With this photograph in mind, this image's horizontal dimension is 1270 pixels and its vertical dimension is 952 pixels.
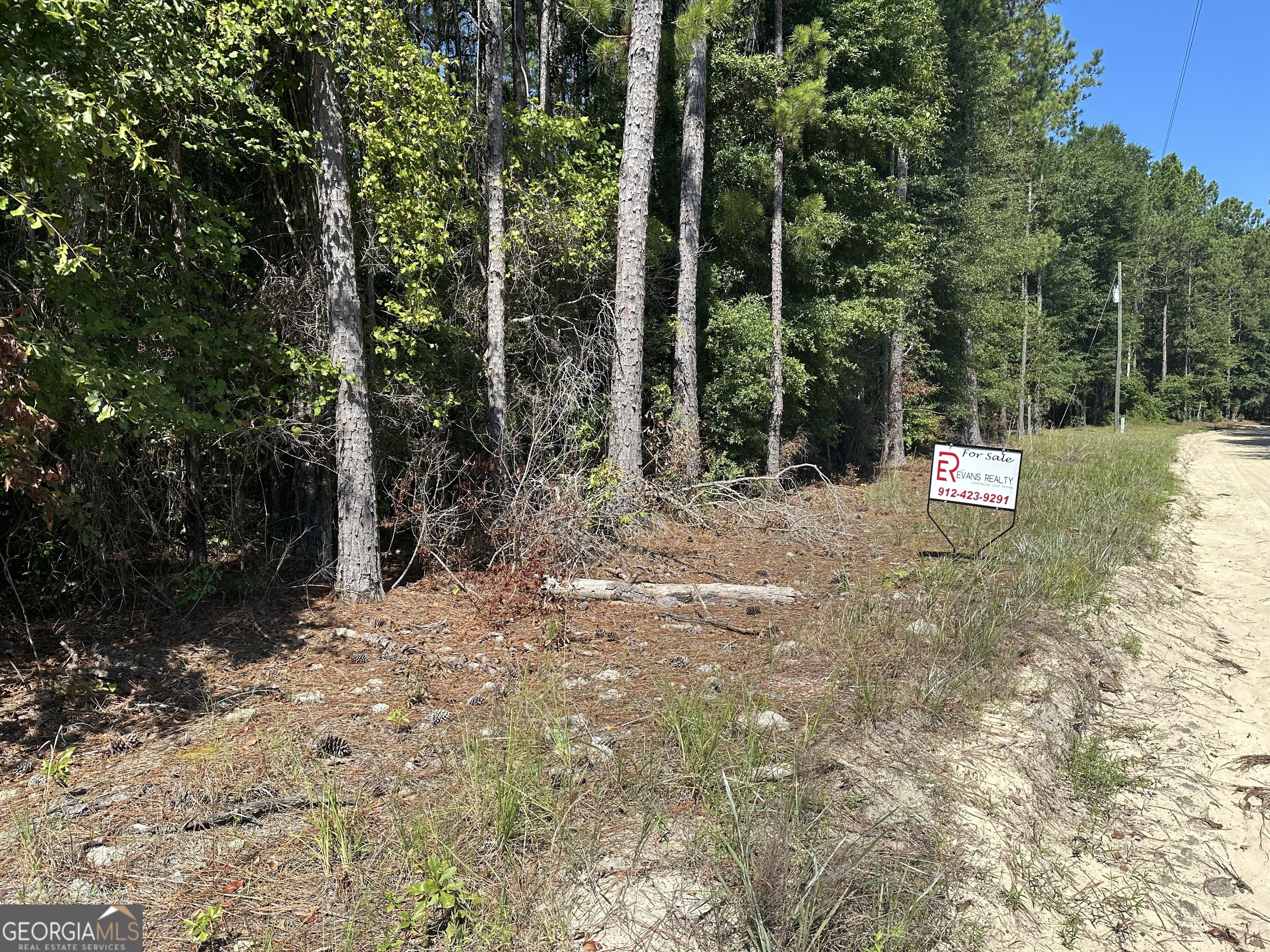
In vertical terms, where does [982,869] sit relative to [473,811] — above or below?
below

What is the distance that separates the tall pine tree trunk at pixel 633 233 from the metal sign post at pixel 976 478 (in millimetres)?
3768

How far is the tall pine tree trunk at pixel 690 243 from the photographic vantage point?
11.3 m

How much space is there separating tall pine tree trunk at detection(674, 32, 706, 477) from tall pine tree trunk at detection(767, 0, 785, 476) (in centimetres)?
180

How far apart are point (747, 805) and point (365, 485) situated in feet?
16.0

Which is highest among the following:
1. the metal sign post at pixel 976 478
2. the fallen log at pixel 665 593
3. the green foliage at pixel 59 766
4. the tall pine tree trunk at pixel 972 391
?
the tall pine tree trunk at pixel 972 391

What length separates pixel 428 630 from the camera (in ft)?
20.9

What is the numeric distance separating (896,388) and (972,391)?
5116 mm

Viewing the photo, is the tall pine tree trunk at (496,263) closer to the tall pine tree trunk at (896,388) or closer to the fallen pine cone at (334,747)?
the fallen pine cone at (334,747)

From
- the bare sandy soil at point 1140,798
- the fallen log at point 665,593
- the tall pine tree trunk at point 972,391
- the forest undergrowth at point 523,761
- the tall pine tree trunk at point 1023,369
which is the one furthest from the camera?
the tall pine tree trunk at point 1023,369

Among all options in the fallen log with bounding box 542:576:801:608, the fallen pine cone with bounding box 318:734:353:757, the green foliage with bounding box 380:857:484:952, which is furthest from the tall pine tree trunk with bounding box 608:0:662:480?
the green foliage with bounding box 380:857:484:952

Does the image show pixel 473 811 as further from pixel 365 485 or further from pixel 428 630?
pixel 365 485

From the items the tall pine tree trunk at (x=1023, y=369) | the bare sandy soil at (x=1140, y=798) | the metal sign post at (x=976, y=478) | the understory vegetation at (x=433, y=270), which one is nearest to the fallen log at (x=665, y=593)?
the understory vegetation at (x=433, y=270)

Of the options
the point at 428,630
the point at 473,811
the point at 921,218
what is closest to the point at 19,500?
the point at 428,630

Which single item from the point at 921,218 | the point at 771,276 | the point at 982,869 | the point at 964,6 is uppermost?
the point at 964,6
